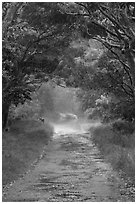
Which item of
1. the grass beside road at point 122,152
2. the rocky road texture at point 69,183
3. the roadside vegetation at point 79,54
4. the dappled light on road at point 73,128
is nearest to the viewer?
the rocky road texture at point 69,183

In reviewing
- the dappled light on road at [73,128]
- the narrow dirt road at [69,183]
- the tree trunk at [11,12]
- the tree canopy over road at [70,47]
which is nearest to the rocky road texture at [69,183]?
the narrow dirt road at [69,183]

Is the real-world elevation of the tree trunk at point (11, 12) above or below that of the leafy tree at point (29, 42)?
above

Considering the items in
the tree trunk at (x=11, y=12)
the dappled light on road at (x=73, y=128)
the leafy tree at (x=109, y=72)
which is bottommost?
the dappled light on road at (x=73, y=128)

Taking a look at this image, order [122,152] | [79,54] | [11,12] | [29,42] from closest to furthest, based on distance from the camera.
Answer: [11,12] → [122,152] → [29,42] → [79,54]

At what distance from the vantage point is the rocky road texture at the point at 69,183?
15.6 m

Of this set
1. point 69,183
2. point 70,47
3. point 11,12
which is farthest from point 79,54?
point 69,183

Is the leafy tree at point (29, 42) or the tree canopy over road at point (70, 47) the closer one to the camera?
the tree canopy over road at point (70, 47)

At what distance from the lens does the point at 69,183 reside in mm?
18797

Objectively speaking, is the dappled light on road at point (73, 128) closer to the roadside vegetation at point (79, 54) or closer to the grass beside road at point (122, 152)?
the grass beside road at point (122, 152)

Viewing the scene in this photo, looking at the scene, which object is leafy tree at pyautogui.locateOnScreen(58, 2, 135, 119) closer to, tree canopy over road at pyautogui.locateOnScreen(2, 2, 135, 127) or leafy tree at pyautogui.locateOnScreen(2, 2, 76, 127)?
tree canopy over road at pyautogui.locateOnScreen(2, 2, 135, 127)

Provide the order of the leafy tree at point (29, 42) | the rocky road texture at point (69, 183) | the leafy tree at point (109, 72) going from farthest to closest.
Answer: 1. the leafy tree at point (109, 72)
2. the leafy tree at point (29, 42)
3. the rocky road texture at point (69, 183)

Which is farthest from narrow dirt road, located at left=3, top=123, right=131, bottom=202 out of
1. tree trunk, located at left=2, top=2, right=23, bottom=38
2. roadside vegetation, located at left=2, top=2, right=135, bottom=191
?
tree trunk, located at left=2, top=2, right=23, bottom=38

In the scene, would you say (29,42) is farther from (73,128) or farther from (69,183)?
(73,128)

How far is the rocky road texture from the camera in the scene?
15.6 meters
